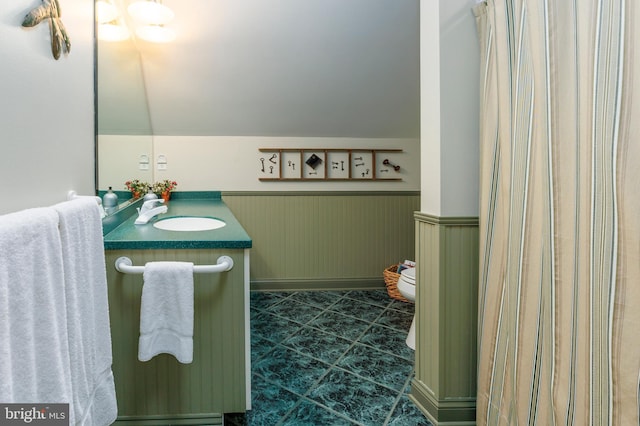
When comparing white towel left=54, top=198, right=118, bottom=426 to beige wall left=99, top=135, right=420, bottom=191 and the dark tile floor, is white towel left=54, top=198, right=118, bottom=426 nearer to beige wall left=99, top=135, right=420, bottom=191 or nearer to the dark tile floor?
the dark tile floor

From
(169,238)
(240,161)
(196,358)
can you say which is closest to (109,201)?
(169,238)

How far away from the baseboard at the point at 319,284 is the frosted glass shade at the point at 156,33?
7.26 feet

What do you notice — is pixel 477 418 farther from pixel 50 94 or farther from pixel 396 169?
pixel 396 169

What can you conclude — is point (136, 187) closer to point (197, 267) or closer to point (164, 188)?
point (164, 188)

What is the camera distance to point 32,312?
604 mm

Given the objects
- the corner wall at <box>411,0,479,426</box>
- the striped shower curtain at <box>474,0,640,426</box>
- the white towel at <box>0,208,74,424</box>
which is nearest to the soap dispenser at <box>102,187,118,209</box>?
the white towel at <box>0,208,74,424</box>

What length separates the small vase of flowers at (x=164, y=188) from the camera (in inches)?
125

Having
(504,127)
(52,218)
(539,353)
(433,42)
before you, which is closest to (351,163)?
(433,42)

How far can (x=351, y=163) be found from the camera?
145 inches

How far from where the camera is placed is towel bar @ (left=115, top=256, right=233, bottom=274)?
4.32 ft

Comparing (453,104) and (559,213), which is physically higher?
(453,104)

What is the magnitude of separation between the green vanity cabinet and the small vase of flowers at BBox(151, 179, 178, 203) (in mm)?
1920

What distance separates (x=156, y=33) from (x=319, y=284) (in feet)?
8.32

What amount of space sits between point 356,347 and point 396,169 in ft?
6.62
